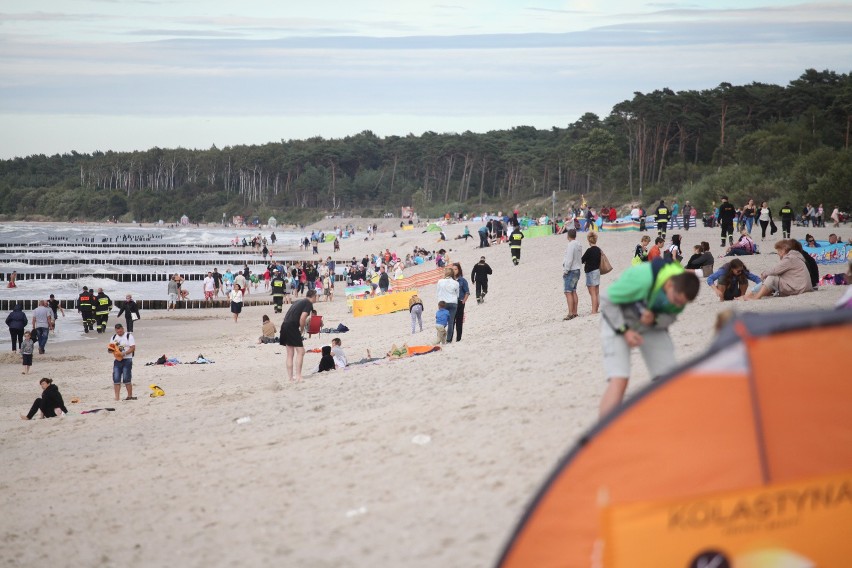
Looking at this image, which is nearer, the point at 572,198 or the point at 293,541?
the point at 293,541

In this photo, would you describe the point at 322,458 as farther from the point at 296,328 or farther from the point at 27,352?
the point at 27,352

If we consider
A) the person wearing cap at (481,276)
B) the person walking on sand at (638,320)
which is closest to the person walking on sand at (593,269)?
the person wearing cap at (481,276)

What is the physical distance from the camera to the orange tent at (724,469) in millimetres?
4641

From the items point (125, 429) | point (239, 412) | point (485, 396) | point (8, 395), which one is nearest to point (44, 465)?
point (125, 429)

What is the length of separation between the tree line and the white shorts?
4034cm

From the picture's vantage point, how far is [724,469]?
4723 millimetres

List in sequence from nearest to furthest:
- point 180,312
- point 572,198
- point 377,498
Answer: point 377,498 → point 180,312 → point 572,198

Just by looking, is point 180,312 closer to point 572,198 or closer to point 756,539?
point 756,539

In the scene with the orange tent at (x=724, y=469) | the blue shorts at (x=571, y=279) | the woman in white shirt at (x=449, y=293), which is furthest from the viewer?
the woman in white shirt at (x=449, y=293)

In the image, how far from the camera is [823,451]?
483cm

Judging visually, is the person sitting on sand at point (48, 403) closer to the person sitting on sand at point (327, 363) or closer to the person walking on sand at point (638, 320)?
the person sitting on sand at point (327, 363)

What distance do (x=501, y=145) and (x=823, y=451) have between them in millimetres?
135763

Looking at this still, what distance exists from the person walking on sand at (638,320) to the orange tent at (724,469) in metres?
1.56

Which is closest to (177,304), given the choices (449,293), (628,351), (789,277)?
(449,293)
